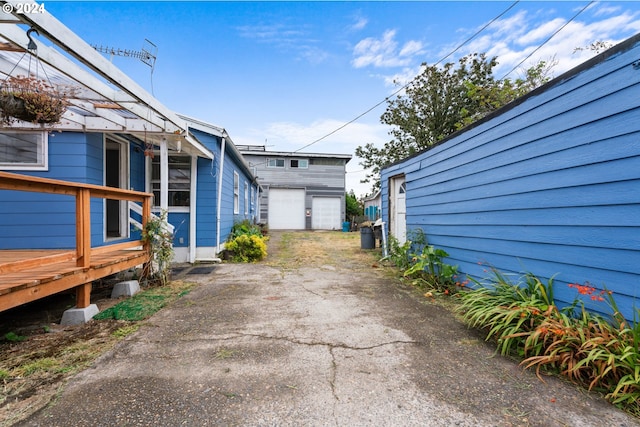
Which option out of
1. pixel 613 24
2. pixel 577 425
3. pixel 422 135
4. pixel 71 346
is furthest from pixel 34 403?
pixel 422 135

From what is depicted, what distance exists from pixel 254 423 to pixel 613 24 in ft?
30.1

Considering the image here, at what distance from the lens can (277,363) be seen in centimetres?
209

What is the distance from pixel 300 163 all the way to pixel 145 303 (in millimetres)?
15341

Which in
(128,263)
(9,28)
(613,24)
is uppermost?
(613,24)

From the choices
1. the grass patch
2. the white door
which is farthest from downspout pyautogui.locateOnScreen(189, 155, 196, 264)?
the white door

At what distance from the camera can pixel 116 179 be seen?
19.0ft

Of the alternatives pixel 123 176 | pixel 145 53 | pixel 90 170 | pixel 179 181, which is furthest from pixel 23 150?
pixel 179 181

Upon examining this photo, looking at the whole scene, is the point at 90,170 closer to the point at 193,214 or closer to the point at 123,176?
the point at 123,176

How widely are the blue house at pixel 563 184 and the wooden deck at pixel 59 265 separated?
4.46 m

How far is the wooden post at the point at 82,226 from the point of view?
2.90 meters

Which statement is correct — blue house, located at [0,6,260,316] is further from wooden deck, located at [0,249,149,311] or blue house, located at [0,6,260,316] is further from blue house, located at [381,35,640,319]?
blue house, located at [381,35,640,319]

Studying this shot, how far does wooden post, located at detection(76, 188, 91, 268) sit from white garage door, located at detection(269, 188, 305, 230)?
14738 millimetres

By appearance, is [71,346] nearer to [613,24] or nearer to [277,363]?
[277,363]

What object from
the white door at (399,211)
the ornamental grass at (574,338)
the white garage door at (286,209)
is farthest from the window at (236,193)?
the white garage door at (286,209)
